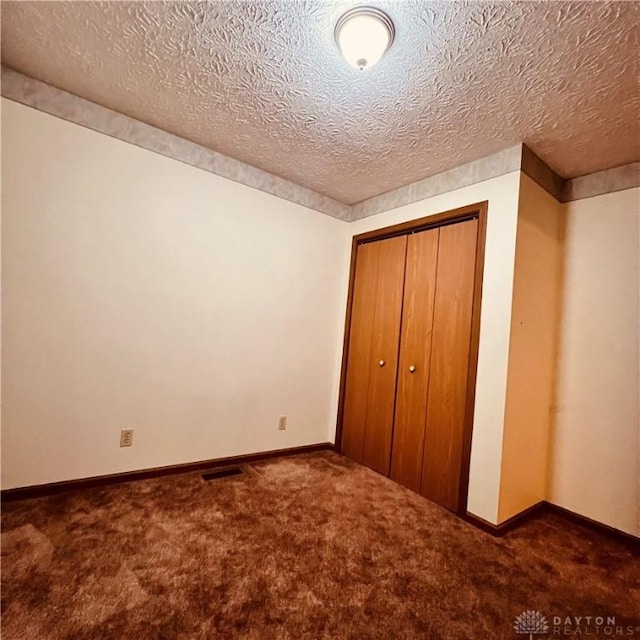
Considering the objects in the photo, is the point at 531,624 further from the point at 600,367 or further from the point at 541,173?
the point at 541,173

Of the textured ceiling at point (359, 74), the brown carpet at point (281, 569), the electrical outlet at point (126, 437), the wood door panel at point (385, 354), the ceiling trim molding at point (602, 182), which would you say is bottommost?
the brown carpet at point (281, 569)

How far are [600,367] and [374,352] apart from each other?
1595mm

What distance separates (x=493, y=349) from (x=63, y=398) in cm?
273

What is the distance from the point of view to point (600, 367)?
2.27 meters

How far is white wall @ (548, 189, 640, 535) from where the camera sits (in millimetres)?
2139

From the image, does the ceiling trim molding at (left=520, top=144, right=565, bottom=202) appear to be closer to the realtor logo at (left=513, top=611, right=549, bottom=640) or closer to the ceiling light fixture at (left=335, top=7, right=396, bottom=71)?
the ceiling light fixture at (left=335, top=7, right=396, bottom=71)

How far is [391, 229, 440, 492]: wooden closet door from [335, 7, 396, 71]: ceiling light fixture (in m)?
1.43

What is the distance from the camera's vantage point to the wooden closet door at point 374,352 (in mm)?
2814

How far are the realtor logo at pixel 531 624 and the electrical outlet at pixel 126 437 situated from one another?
2342 millimetres

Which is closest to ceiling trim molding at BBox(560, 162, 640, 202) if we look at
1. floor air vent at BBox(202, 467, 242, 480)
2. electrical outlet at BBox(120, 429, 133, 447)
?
floor air vent at BBox(202, 467, 242, 480)

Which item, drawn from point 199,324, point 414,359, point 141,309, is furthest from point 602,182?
point 141,309

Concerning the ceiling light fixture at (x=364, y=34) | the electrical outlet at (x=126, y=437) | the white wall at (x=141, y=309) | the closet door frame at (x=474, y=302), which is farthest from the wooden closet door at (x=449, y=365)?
the electrical outlet at (x=126, y=437)

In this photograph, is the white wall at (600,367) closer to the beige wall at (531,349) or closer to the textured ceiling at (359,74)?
the beige wall at (531,349)

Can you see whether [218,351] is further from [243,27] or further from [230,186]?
[243,27]
